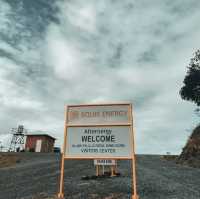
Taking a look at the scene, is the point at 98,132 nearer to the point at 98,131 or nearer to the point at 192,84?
the point at 98,131

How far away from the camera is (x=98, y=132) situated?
5.93 metres

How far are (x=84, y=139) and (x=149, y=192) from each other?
251 centimetres

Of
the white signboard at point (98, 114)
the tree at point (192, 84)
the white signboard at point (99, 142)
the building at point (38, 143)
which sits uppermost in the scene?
the tree at point (192, 84)

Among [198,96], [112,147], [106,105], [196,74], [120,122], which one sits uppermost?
[196,74]

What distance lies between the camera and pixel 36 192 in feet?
21.4

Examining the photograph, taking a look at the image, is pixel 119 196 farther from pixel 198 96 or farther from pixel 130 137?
pixel 198 96

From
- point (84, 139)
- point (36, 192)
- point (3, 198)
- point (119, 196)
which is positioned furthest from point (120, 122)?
point (3, 198)

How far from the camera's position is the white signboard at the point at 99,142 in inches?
221

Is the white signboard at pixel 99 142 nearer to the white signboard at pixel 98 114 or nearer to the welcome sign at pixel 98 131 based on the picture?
the welcome sign at pixel 98 131

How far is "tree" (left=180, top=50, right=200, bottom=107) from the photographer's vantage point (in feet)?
105

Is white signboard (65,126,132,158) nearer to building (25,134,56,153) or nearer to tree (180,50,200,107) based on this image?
tree (180,50,200,107)

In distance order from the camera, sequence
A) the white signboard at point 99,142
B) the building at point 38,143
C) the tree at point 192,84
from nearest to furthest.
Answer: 1. the white signboard at point 99,142
2. the tree at point 192,84
3. the building at point 38,143

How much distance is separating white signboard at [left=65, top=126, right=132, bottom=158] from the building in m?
42.3

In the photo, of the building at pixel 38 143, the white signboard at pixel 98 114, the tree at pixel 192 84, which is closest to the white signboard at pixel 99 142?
the white signboard at pixel 98 114
